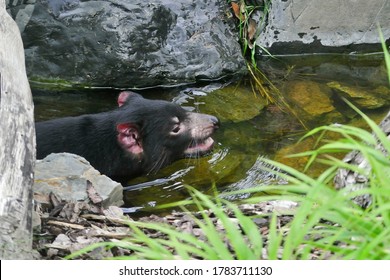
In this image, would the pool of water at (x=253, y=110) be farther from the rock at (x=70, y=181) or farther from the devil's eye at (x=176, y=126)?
the rock at (x=70, y=181)

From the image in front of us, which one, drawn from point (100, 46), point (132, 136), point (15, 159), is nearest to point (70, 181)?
point (15, 159)

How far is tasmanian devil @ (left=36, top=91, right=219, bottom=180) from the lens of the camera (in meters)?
6.31

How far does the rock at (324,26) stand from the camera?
8.81 m

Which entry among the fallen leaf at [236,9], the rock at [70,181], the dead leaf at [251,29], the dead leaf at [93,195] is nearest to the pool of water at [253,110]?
the dead leaf at [251,29]

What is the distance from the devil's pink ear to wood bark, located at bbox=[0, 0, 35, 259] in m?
1.42

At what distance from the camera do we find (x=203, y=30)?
8.45 metres

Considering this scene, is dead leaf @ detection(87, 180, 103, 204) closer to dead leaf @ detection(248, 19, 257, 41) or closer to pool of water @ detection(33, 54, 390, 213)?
pool of water @ detection(33, 54, 390, 213)

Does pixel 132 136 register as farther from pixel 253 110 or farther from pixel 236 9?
pixel 236 9

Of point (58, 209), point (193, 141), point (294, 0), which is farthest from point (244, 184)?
point (294, 0)

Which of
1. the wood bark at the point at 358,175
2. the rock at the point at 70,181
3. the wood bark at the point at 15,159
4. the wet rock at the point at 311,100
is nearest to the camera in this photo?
the wood bark at the point at 15,159

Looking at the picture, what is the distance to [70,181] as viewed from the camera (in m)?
5.19

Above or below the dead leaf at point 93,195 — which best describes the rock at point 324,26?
below

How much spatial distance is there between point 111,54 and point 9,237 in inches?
177

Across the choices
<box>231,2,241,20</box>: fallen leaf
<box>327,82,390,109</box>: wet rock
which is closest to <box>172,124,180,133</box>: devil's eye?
<box>327,82,390,109</box>: wet rock
